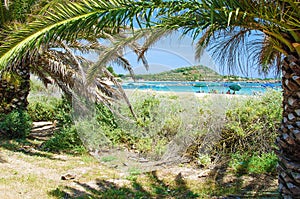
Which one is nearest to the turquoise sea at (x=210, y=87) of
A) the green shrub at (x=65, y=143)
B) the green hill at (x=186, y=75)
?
the green hill at (x=186, y=75)

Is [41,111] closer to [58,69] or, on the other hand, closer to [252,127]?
[58,69]

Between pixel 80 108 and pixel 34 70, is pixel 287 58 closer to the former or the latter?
pixel 80 108

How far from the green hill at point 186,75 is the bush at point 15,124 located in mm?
3384

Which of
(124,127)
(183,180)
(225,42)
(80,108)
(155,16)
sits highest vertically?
(155,16)

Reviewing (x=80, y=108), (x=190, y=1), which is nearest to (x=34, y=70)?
(x=80, y=108)

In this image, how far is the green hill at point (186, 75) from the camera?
22.0 ft

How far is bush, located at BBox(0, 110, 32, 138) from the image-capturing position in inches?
317

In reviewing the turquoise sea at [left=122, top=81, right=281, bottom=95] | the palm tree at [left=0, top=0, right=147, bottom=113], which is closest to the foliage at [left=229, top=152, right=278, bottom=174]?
the turquoise sea at [left=122, top=81, right=281, bottom=95]

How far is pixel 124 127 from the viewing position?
844 cm

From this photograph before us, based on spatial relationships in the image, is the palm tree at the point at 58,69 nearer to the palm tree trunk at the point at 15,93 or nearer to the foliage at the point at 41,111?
the palm tree trunk at the point at 15,93

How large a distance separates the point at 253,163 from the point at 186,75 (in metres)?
2.89

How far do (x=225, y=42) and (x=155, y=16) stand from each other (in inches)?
63.5

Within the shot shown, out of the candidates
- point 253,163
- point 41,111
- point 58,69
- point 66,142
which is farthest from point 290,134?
point 41,111

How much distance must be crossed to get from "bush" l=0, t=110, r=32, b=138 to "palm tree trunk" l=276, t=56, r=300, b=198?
268 inches
